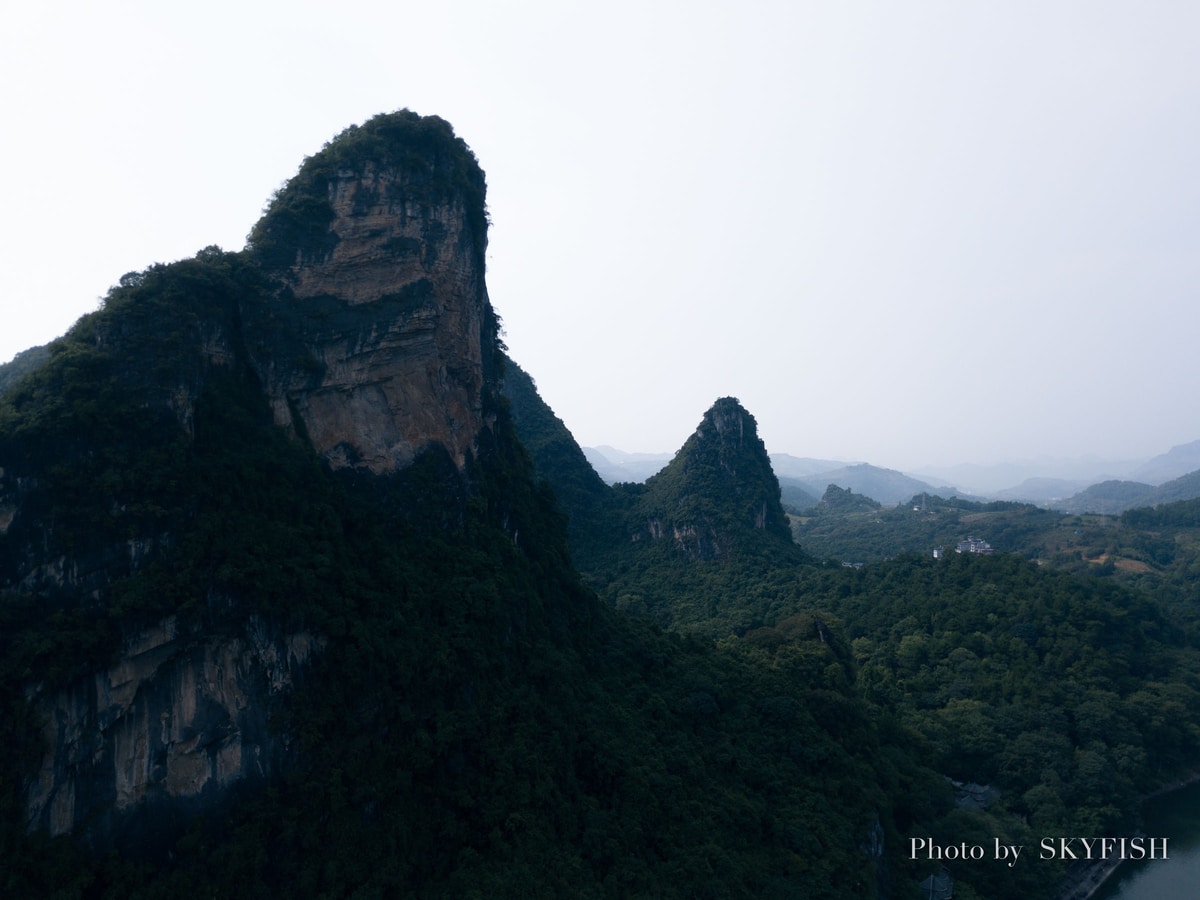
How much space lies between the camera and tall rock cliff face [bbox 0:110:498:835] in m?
12.4

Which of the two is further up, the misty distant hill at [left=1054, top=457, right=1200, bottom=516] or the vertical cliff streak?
the vertical cliff streak

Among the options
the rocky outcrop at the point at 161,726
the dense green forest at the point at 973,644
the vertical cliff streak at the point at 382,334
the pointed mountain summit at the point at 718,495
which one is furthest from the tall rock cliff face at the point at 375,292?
the pointed mountain summit at the point at 718,495

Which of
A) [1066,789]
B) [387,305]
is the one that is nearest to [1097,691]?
[1066,789]

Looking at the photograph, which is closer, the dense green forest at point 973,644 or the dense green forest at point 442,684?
the dense green forest at point 442,684

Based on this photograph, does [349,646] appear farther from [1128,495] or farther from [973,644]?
[1128,495]

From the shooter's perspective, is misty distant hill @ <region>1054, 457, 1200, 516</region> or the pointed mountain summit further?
misty distant hill @ <region>1054, 457, 1200, 516</region>

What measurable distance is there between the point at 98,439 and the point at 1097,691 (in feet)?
140

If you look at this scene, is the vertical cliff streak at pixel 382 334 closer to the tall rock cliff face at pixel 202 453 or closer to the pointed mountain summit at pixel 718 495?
the tall rock cliff face at pixel 202 453

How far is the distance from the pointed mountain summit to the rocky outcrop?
122 feet

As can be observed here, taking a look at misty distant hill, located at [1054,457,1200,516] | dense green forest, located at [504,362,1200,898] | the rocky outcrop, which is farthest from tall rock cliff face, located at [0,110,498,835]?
misty distant hill, located at [1054,457,1200,516]

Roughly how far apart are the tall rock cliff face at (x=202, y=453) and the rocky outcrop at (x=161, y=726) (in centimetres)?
4

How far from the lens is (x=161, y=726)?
Answer: 1302 cm

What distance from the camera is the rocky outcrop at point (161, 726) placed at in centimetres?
1177

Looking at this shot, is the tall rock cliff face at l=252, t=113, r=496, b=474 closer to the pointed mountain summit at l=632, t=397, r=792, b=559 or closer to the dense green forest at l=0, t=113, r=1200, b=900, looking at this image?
the dense green forest at l=0, t=113, r=1200, b=900
